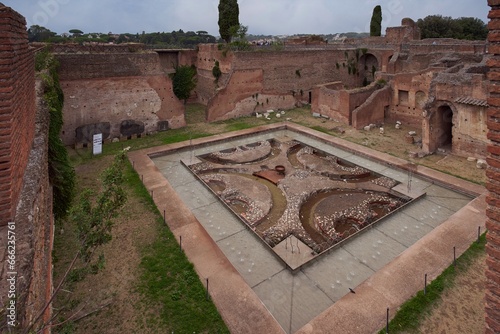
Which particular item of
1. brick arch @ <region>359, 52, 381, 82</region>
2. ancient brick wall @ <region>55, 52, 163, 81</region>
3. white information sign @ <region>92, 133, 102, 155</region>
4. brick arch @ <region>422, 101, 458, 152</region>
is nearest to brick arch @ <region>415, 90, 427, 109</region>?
brick arch @ <region>422, 101, 458, 152</region>

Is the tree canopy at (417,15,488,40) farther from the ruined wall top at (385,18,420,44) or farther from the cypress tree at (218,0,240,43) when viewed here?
the cypress tree at (218,0,240,43)

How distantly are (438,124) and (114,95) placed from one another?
16152mm

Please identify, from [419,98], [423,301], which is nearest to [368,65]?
[419,98]

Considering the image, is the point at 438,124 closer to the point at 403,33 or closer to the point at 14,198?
the point at 14,198

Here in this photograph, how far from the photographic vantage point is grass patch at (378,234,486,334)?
6.00 m

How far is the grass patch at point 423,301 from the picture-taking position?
5996mm

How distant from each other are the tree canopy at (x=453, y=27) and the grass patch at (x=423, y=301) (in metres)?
43.2

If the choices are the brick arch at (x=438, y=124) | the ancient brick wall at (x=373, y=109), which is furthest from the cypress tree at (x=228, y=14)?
the brick arch at (x=438, y=124)

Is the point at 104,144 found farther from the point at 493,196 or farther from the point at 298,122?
the point at 493,196

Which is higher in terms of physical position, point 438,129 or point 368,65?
point 368,65

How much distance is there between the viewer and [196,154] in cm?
1548

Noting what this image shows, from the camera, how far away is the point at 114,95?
54.9ft

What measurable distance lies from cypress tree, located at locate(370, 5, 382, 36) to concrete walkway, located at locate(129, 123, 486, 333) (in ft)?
94.3

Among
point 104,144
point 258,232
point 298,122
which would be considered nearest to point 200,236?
point 258,232
